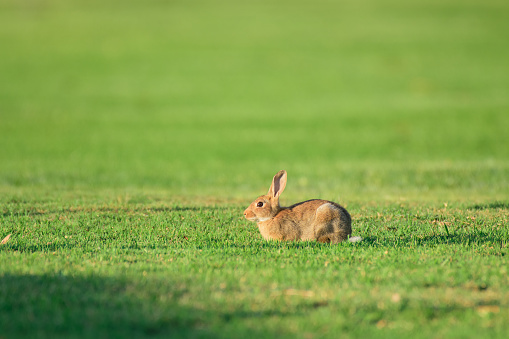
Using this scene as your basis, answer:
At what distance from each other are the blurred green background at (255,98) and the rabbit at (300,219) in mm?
5388

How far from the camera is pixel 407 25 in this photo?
187 ft

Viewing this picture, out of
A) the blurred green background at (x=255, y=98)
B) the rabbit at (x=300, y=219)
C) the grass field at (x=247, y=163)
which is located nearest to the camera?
the grass field at (x=247, y=163)

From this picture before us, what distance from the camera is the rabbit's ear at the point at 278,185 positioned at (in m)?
9.45

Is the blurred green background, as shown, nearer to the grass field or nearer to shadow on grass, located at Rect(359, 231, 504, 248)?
the grass field

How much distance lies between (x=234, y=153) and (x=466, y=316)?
67.5 ft

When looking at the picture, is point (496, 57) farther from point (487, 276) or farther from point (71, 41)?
point (487, 276)

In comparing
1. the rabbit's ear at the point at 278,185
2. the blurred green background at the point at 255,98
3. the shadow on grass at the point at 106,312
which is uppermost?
the blurred green background at the point at 255,98

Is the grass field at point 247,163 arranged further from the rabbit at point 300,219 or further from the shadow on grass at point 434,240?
the rabbit at point 300,219

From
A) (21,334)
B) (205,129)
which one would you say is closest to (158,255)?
(21,334)

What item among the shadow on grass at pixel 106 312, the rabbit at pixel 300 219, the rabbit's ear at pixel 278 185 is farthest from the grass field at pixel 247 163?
the rabbit's ear at pixel 278 185

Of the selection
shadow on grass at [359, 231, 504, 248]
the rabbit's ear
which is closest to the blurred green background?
shadow on grass at [359, 231, 504, 248]

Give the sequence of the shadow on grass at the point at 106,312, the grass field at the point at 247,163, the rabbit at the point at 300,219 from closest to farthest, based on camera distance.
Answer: the shadow on grass at the point at 106,312 < the grass field at the point at 247,163 < the rabbit at the point at 300,219

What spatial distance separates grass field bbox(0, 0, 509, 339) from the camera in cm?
635

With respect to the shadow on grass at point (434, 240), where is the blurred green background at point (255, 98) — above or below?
above
